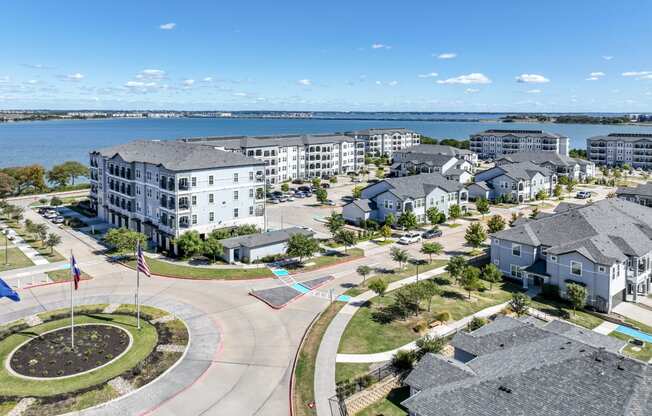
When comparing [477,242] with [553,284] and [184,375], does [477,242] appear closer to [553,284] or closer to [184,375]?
[553,284]

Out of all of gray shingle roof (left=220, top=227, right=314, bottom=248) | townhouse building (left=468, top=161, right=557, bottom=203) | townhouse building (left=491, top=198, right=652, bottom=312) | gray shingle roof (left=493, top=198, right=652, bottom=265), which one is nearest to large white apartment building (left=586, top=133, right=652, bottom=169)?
townhouse building (left=468, top=161, right=557, bottom=203)

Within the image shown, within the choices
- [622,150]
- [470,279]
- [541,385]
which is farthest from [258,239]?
[622,150]

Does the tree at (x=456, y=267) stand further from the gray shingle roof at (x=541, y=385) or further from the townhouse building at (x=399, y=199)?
the townhouse building at (x=399, y=199)

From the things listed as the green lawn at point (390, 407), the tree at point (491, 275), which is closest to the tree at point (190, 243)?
the tree at point (491, 275)

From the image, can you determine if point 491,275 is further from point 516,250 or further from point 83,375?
point 83,375

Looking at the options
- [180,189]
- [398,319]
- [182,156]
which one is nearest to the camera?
[398,319]

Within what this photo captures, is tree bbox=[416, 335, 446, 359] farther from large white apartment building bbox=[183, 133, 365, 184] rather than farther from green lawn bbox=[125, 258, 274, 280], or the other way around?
large white apartment building bbox=[183, 133, 365, 184]

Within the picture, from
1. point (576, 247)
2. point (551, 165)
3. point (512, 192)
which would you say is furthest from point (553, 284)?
point (551, 165)
